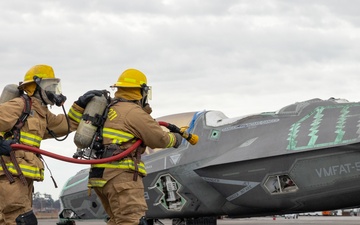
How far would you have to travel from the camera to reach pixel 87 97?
30.0 ft

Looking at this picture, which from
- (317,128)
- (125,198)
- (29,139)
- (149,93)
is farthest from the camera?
(317,128)

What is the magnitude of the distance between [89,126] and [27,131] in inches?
32.4

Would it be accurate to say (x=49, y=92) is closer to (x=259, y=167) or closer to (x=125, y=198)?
(x=125, y=198)

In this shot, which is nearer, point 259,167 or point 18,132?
point 18,132

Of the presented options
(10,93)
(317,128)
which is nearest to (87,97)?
(10,93)

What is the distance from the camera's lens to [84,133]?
29.3 feet

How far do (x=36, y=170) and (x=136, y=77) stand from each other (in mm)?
1784

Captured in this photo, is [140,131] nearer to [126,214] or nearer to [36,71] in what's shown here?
[126,214]

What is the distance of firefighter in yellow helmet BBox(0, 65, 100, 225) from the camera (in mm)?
8578

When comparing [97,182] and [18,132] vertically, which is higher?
[18,132]

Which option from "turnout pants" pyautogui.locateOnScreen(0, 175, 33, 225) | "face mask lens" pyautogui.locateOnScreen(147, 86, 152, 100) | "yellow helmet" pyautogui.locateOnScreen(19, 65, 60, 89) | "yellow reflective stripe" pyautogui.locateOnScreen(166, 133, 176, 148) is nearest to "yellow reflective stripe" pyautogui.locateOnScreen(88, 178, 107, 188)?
"turnout pants" pyautogui.locateOnScreen(0, 175, 33, 225)

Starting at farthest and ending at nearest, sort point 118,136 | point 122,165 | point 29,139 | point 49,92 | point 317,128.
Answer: point 317,128, point 49,92, point 29,139, point 118,136, point 122,165

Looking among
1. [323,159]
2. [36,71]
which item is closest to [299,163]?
[323,159]

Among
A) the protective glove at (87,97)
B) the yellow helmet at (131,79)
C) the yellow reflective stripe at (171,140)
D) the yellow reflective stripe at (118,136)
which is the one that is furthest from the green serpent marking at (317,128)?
the protective glove at (87,97)
